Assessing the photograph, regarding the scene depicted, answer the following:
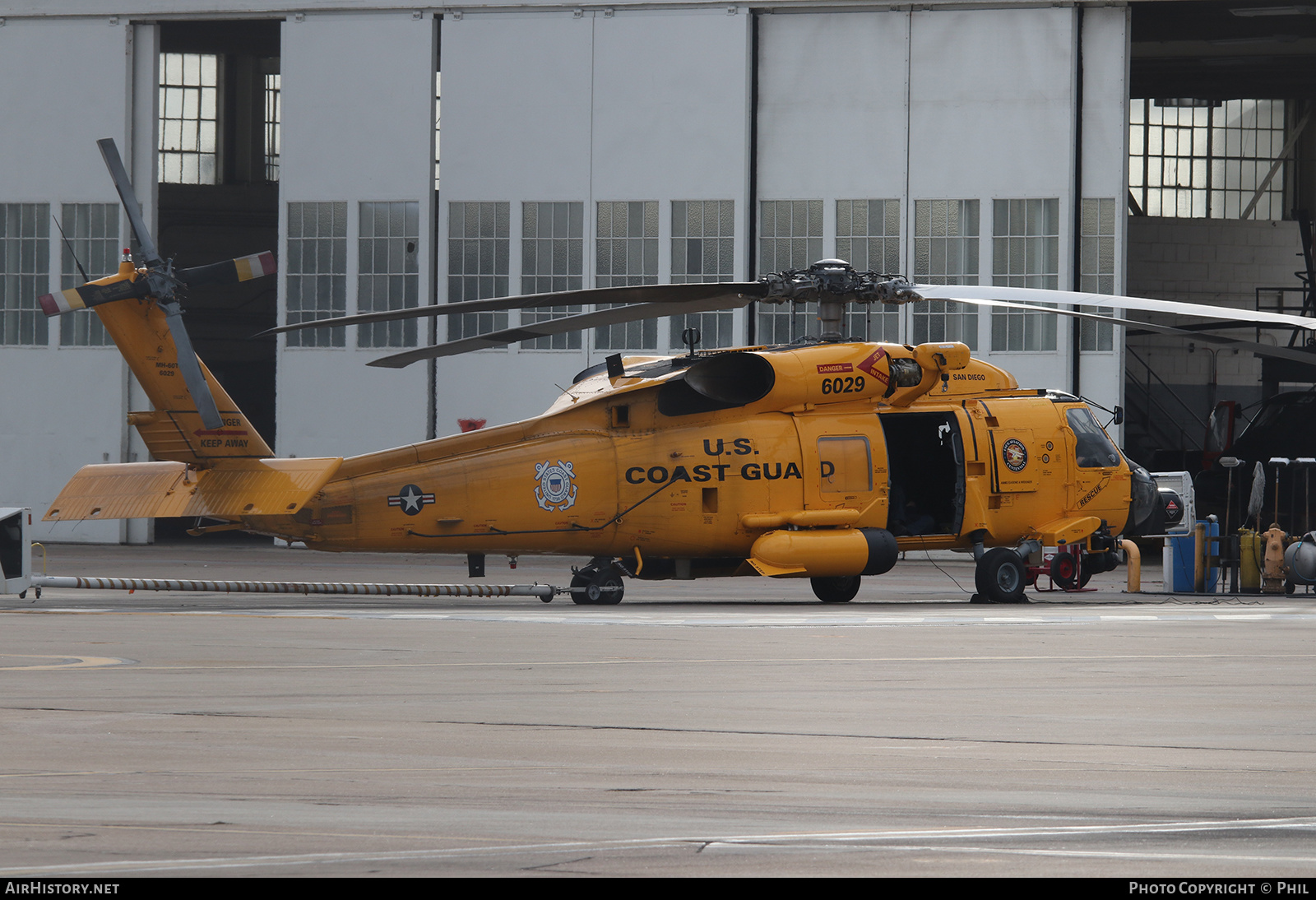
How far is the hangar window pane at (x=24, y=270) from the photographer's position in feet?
107

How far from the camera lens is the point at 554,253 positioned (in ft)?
102

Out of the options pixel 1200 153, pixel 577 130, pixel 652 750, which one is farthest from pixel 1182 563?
pixel 1200 153

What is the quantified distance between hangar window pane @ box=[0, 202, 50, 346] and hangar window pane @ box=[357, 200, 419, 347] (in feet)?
25.1

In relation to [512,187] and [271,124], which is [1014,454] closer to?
[512,187]

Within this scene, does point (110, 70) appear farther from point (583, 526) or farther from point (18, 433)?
point (583, 526)

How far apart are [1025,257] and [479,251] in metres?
12.0

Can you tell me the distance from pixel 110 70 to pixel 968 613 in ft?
85.0

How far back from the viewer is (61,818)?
4.67 metres

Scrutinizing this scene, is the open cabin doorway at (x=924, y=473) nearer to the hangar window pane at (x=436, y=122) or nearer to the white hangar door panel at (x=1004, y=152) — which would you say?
the white hangar door panel at (x=1004, y=152)

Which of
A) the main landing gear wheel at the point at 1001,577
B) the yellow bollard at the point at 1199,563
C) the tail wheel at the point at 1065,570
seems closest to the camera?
the main landing gear wheel at the point at 1001,577

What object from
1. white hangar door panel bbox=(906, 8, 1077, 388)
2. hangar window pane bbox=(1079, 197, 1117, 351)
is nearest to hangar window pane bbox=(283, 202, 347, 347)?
white hangar door panel bbox=(906, 8, 1077, 388)

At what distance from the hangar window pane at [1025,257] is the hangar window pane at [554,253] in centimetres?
907

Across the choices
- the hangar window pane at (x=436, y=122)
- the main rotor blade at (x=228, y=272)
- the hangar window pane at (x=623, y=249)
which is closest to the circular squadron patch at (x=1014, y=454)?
the main rotor blade at (x=228, y=272)

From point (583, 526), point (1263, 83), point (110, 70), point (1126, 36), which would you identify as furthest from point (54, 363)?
point (1263, 83)
